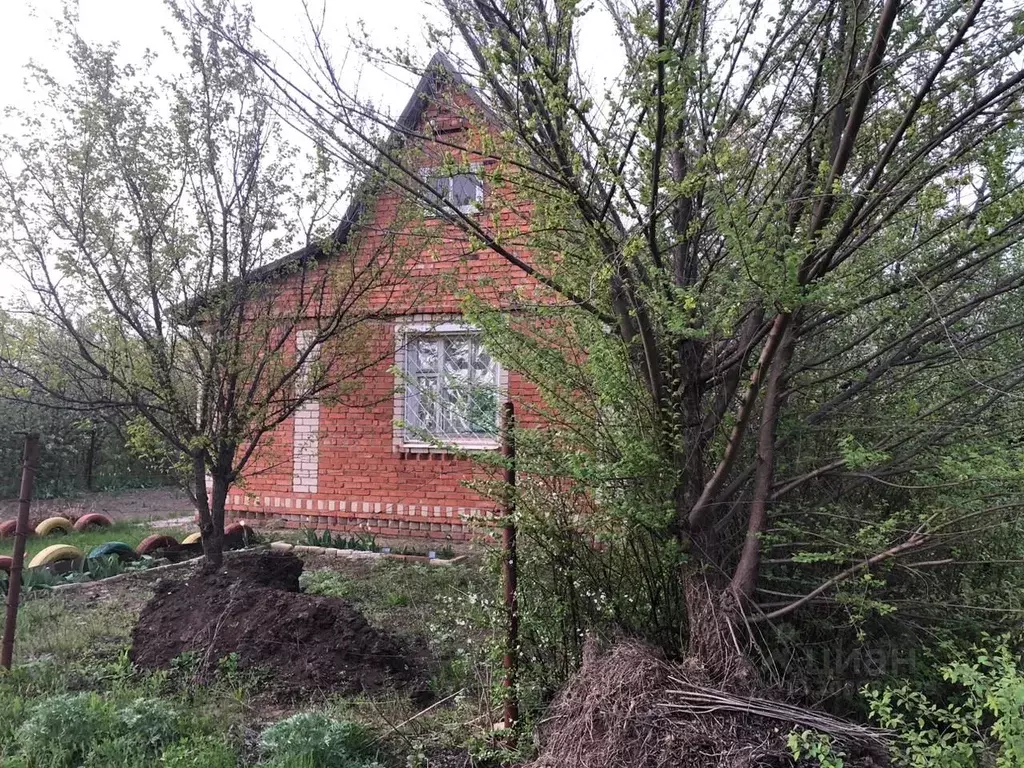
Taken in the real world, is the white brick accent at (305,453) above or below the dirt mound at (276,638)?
above

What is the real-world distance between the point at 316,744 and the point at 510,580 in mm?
1081

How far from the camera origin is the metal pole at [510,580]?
10.4 ft

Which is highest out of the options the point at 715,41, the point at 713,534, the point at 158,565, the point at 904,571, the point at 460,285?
the point at 715,41

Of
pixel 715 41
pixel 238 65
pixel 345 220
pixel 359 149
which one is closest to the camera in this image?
pixel 715 41

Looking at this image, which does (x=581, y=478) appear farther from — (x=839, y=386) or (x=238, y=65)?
(x=238, y=65)

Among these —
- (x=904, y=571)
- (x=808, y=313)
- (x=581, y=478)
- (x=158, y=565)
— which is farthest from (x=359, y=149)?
(x=158, y=565)

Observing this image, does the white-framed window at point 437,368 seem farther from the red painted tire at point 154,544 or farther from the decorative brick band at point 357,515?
the red painted tire at point 154,544

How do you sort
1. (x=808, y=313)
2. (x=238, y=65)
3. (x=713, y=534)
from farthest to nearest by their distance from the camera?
1. (x=238, y=65)
2. (x=713, y=534)
3. (x=808, y=313)

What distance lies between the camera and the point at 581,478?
2812mm

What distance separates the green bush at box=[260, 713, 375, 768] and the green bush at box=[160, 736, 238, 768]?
16cm

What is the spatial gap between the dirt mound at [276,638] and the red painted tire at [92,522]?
6396 mm

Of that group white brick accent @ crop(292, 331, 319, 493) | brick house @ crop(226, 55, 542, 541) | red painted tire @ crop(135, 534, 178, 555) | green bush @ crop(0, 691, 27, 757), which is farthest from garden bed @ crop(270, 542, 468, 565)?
green bush @ crop(0, 691, 27, 757)

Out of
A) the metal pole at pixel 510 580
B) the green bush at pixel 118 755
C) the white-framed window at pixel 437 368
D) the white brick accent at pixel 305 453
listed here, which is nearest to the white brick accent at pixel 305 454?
the white brick accent at pixel 305 453

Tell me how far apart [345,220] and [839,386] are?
159 inches
